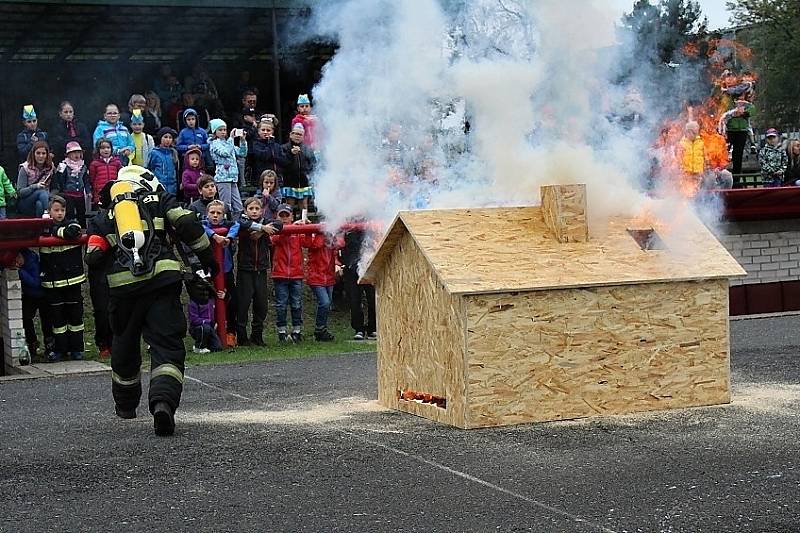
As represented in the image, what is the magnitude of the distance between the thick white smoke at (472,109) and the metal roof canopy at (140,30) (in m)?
7.90

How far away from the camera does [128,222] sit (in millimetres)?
8906

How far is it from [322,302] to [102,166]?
3.61m

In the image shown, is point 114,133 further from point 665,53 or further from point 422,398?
point 422,398

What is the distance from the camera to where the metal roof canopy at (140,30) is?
65.9ft

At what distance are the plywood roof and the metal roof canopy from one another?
1153 centimetres

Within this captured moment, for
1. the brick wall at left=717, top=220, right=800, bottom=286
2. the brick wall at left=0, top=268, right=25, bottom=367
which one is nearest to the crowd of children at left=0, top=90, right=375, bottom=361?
the brick wall at left=0, top=268, right=25, bottom=367

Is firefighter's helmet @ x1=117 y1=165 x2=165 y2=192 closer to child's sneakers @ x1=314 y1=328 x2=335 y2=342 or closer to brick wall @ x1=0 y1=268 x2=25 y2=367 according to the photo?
brick wall @ x1=0 y1=268 x2=25 y2=367

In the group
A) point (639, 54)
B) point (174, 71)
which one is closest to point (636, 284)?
point (639, 54)

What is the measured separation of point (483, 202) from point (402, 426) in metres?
2.44

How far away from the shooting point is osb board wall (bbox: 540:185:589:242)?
358 inches

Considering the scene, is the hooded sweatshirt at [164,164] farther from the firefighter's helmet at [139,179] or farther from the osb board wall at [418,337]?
the osb board wall at [418,337]

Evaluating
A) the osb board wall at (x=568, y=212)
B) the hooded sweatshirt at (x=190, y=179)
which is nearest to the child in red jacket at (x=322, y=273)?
the hooded sweatshirt at (x=190, y=179)

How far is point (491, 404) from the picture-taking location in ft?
27.6

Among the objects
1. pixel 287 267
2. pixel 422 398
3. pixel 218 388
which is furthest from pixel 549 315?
pixel 287 267
